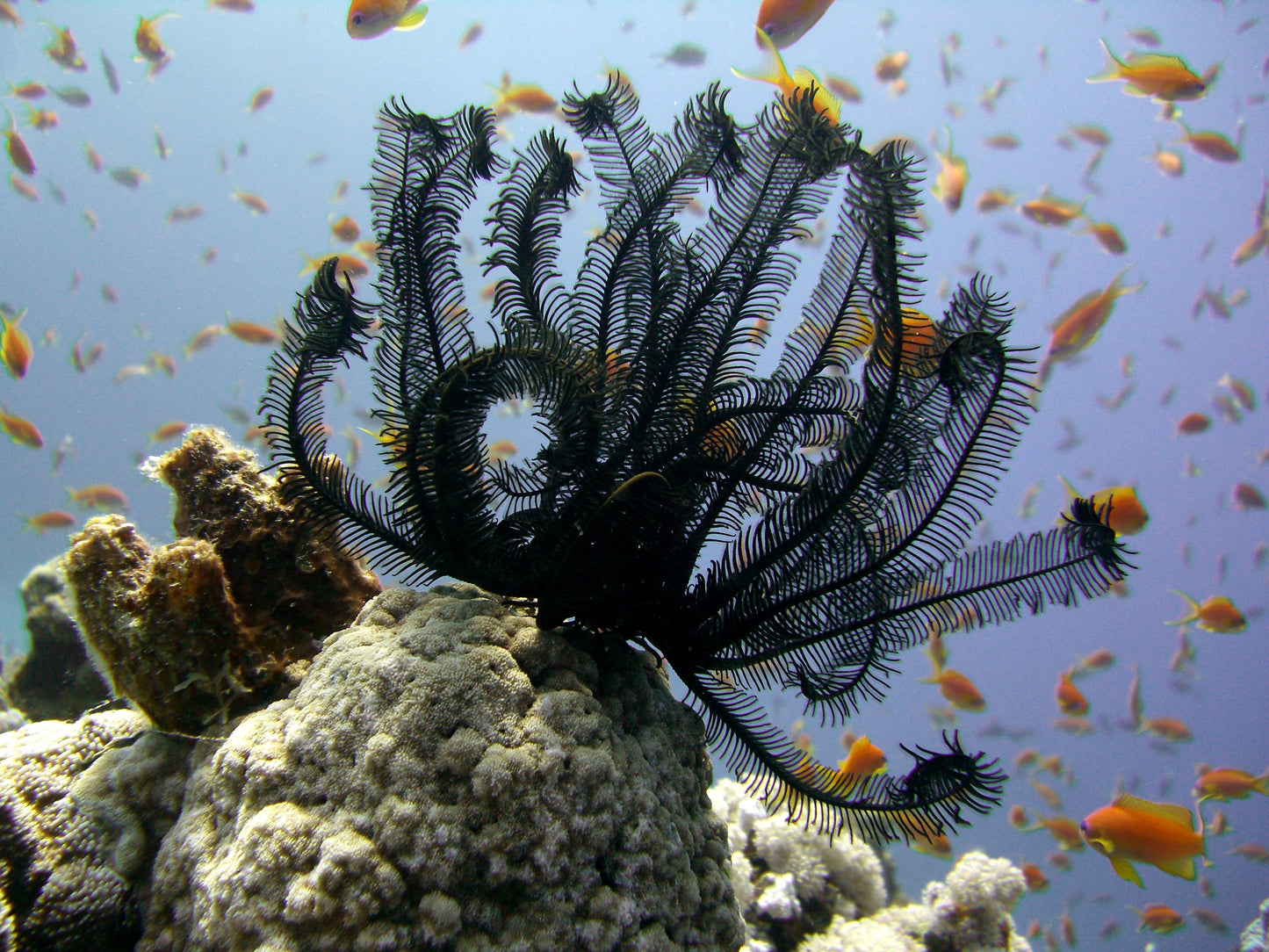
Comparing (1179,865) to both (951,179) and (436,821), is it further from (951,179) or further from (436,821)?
(951,179)

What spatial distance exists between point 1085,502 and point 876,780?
1.32 metres

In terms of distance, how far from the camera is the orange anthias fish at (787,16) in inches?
203

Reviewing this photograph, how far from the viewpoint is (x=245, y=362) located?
221 feet

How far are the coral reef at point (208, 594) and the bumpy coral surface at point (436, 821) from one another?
399 millimetres

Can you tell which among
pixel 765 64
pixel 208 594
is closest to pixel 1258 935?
pixel 765 64

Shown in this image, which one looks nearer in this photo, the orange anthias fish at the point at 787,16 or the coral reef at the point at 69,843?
the coral reef at the point at 69,843

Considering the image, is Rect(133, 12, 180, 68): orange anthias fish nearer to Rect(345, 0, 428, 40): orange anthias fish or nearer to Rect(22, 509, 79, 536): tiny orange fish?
Rect(345, 0, 428, 40): orange anthias fish

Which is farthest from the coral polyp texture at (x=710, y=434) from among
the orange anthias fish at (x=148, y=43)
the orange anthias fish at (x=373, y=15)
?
the orange anthias fish at (x=148, y=43)

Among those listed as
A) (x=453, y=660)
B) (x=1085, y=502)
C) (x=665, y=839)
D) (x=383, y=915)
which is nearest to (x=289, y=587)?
(x=453, y=660)

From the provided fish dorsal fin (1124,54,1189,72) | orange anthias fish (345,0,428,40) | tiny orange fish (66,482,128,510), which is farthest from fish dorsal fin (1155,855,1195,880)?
tiny orange fish (66,482,128,510)

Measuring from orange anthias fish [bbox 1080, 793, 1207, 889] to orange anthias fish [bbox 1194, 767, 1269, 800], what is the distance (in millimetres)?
3316

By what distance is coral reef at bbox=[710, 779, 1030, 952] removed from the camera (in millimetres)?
4414

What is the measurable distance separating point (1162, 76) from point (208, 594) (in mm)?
10354

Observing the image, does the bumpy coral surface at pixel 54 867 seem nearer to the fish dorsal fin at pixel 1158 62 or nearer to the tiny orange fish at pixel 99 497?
the fish dorsal fin at pixel 1158 62
